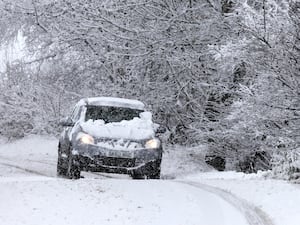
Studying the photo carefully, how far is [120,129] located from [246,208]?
4.76 meters

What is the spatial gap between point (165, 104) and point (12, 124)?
43.4 feet

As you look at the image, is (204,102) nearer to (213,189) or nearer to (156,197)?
(213,189)

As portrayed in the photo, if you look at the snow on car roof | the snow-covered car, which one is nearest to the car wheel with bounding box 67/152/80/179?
the snow-covered car

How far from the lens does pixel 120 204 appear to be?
9961 mm

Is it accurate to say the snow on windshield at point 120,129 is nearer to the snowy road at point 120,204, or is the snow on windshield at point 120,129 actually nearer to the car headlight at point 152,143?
the car headlight at point 152,143

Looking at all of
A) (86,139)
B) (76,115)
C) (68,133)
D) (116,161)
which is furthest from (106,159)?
(76,115)

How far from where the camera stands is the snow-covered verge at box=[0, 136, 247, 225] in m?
8.78

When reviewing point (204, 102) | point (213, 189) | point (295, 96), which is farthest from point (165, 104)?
point (213, 189)

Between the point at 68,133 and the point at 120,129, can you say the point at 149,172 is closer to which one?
the point at 120,129

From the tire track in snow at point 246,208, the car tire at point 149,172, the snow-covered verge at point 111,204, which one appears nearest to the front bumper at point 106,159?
the car tire at point 149,172

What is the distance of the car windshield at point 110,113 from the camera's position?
15.2 m

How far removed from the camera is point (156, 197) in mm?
10852

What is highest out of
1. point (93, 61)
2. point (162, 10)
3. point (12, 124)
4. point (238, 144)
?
point (162, 10)

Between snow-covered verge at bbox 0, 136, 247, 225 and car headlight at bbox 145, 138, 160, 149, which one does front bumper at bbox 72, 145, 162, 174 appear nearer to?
car headlight at bbox 145, 138, 160, 149
